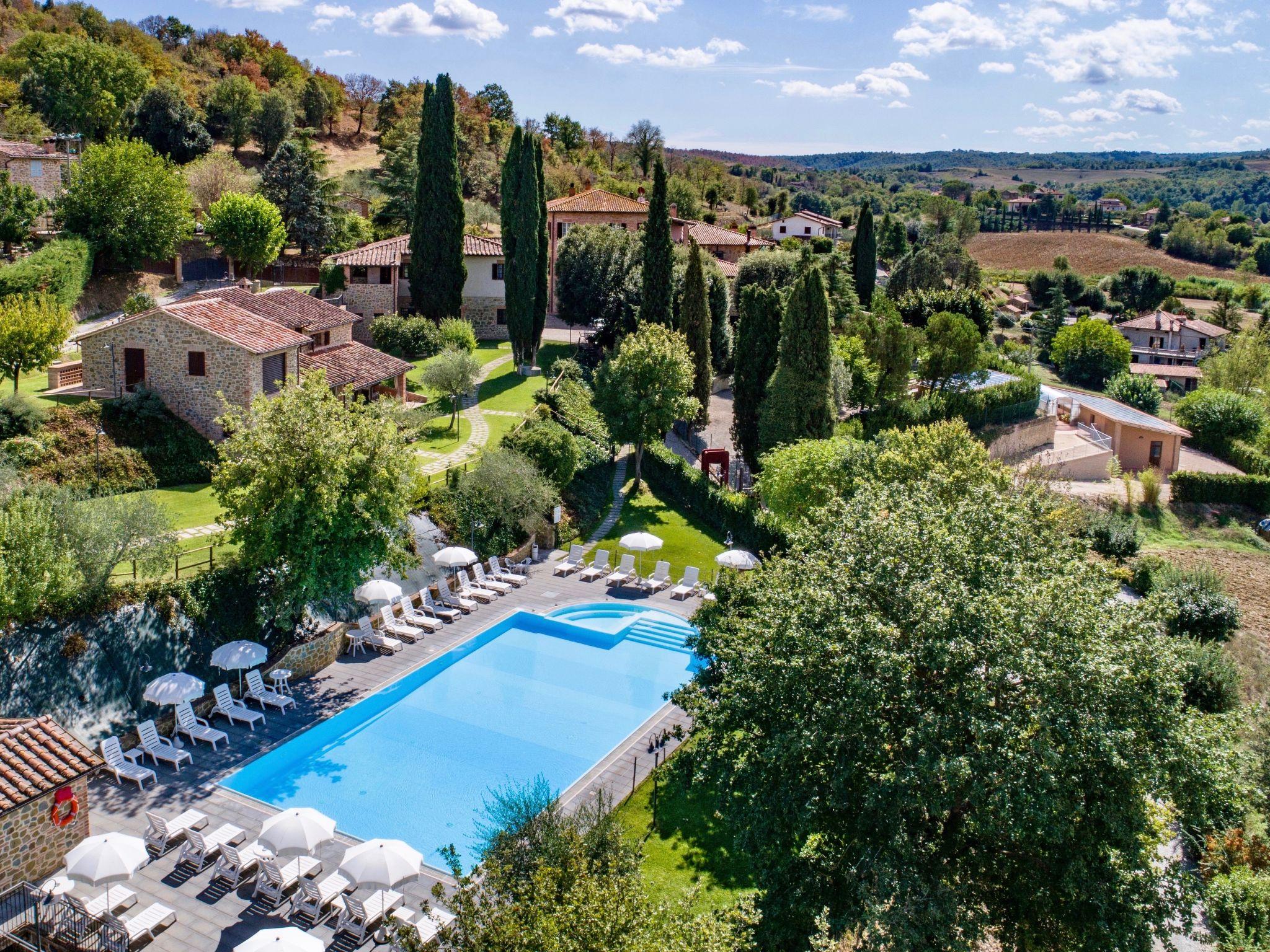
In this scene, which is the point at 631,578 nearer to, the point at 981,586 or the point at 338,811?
the point at 338,811

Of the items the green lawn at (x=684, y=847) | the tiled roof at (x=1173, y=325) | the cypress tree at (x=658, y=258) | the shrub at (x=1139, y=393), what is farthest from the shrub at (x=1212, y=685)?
the tiled roof at (x=1173, y=325)

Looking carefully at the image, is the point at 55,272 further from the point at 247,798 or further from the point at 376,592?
the point at 247,798

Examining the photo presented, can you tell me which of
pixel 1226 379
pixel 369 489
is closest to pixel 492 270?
pixel 369 489

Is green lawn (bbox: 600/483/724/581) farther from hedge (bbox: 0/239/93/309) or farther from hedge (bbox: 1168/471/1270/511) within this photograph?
hedge (bbox: 1168/471/1270/511)

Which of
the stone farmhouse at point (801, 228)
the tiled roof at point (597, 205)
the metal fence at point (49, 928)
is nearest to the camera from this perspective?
the metal fence at point (49, 928)

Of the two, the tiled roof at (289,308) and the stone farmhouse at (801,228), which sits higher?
the stone farmhouse at (801,228)

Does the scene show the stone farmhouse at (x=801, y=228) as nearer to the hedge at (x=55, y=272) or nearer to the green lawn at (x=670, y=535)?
the green lawn at (x=670, y=535)
